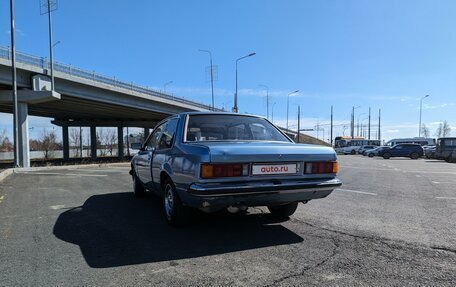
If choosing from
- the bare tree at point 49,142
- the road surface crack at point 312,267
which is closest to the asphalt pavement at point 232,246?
the road surface crack at point 312,267

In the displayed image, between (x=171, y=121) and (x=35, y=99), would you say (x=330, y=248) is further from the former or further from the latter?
(x=35, y=99)

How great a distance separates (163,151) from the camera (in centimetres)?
587

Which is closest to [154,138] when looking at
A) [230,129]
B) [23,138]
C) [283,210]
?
[230,129]

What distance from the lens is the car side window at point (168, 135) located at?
576 centimetres

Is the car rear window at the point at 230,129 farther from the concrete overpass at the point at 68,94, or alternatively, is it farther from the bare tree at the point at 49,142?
the bare tree at the point at 49,142

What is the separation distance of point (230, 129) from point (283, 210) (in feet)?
5.18

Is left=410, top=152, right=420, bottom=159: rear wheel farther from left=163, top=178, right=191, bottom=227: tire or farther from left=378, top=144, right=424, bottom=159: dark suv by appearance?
left=163, top=178, right=191, bottom=227: tire

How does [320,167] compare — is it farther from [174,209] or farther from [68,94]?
[68,94]

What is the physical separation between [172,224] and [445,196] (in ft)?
21.9

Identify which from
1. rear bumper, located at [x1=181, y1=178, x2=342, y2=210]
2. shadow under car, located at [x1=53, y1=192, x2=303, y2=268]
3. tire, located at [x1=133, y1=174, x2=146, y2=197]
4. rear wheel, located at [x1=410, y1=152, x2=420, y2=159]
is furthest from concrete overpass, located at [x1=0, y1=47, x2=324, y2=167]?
rear wheel, located at [x1=410, y1=152, x2=420, y2=159]

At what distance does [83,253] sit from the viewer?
14.3ft

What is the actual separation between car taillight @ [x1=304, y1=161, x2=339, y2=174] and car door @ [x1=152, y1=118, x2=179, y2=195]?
1957mm

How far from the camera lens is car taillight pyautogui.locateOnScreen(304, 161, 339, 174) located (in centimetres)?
495

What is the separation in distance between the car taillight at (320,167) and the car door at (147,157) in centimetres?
289
